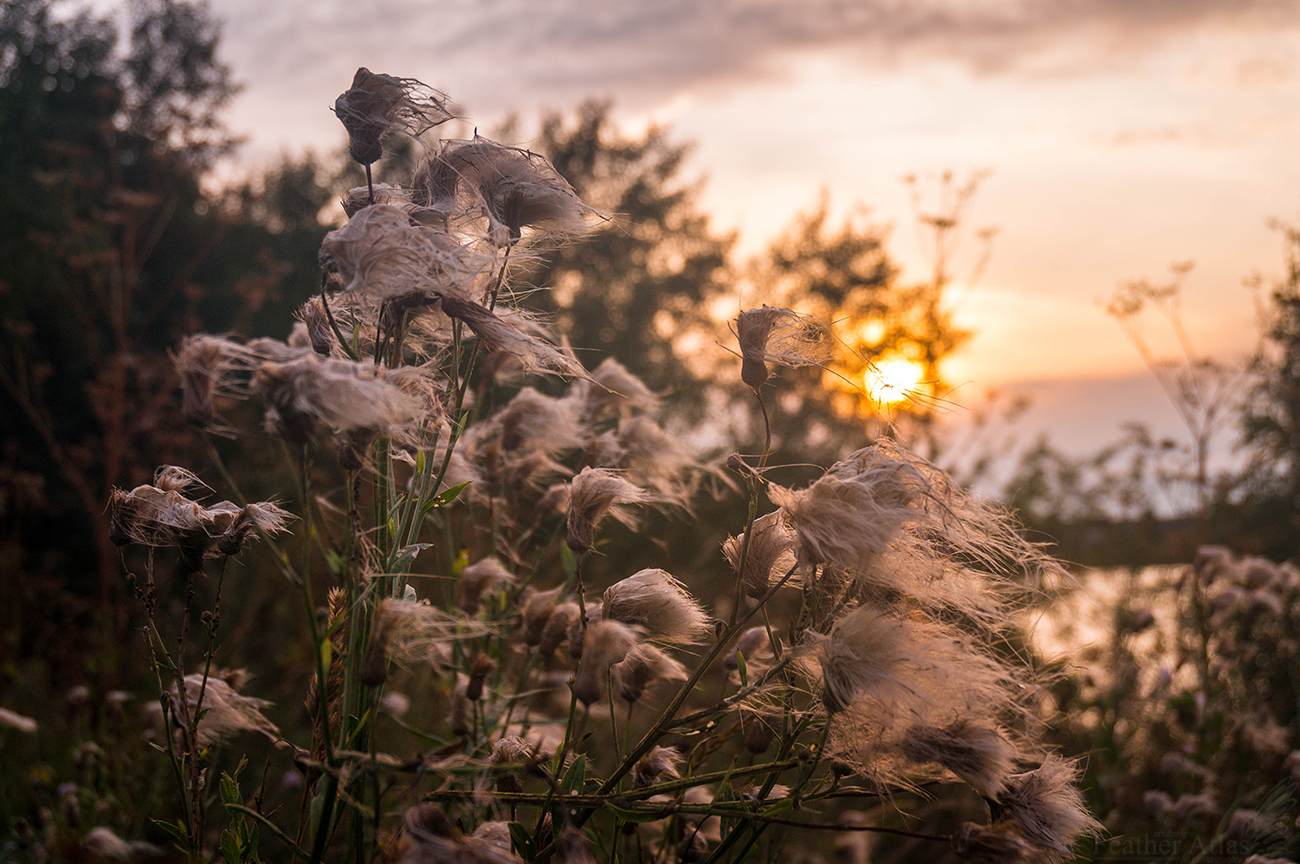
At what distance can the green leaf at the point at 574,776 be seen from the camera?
3.22ft

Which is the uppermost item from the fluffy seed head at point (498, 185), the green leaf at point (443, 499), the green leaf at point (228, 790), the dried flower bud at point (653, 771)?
the fluffy seed head at point (498, 185)

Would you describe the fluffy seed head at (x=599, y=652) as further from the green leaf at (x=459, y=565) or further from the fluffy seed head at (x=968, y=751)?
the green leaf at (x=459, y=565)

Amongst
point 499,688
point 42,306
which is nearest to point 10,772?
point 499,688

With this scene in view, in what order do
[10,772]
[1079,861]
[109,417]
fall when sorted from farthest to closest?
[109,417] → [10,772] → [1079,861]

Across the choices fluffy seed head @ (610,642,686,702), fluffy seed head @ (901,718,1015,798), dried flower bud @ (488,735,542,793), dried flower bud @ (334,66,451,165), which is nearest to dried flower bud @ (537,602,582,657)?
fluffy seed head @ (610,642,686,702)

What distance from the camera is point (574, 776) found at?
101 centimetres

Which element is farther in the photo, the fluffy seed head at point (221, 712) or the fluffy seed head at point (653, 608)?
the fluffy seed head at point (221, 712)

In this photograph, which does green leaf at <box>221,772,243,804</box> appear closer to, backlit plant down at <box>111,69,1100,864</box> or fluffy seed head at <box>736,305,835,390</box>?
backlit plant down at <box>111,69,1100,864</box>

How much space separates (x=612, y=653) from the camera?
3.00ft

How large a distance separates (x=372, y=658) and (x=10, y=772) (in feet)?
11.0

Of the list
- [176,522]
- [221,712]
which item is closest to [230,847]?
[221,712]

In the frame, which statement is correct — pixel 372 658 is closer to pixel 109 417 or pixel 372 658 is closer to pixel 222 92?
pixel 109 417

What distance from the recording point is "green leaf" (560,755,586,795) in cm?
98

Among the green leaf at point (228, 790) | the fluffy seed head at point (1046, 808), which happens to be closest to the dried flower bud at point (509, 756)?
the green leaf at point (228, 790)
